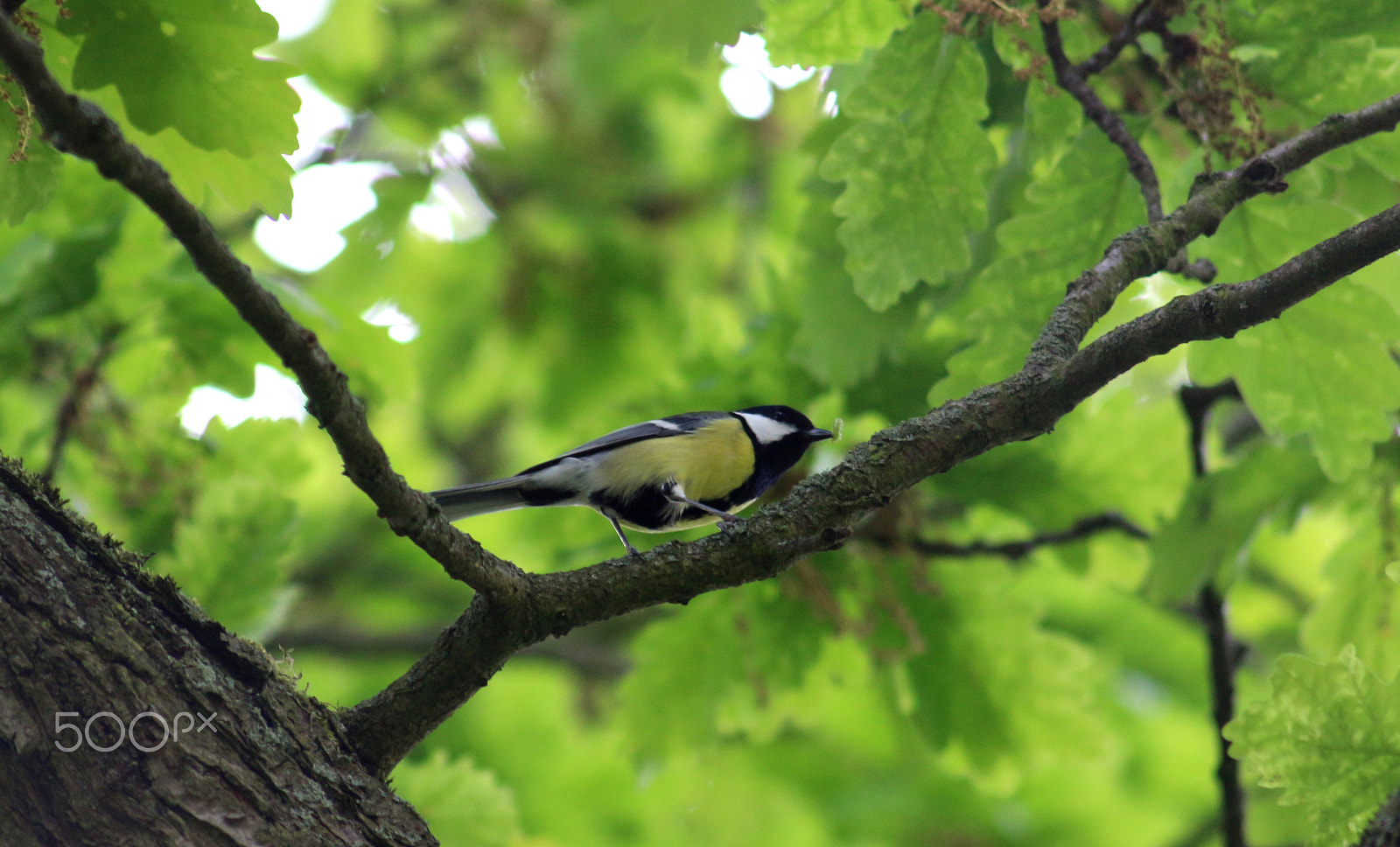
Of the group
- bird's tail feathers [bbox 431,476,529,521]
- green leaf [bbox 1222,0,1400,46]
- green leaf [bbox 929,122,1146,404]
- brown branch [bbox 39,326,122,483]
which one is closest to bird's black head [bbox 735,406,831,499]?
bird's tail feathers [bbox 431,476,529,521]

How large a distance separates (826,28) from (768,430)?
187cm

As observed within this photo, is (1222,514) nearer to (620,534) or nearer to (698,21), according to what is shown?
(620,534)

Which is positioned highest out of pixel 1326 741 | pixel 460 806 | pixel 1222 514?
pixel 1222 514

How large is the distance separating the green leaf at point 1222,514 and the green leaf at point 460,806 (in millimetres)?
2396

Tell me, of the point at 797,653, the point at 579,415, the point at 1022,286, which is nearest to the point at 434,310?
the point at 579,415

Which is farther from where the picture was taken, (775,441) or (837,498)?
(775,441)

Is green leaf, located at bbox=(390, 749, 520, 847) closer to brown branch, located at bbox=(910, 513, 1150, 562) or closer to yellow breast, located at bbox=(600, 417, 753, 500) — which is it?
yellow breast, located at bbox=(600, 417, 753, 500)

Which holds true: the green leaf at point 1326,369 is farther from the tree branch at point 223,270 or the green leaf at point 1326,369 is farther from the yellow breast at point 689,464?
the tree branch at point 223,270

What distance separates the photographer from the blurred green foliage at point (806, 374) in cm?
280

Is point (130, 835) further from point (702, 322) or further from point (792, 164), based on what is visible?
point (792, 164)

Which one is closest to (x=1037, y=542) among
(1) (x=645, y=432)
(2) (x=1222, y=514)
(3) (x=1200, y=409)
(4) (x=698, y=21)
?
(2) (x=1222, y=514)

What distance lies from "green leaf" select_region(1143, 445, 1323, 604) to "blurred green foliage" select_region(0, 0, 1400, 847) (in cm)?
1

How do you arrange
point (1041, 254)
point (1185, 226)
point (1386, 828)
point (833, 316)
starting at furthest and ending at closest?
point (833, 316)
point (1041, 254)
point (1185, 226)
point (1386, 828)

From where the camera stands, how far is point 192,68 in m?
2.45
